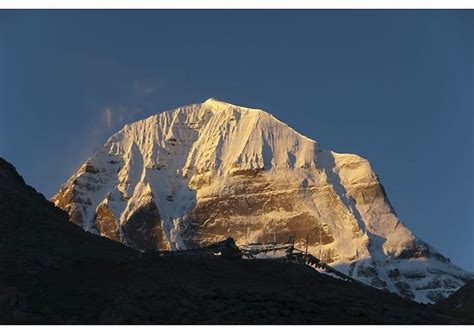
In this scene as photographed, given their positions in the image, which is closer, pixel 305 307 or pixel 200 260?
pixel 305 307

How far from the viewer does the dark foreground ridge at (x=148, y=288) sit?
66188mm

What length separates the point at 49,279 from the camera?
74.8 m

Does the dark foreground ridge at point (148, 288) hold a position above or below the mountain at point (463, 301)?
below

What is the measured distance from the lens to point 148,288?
71812 millimetres

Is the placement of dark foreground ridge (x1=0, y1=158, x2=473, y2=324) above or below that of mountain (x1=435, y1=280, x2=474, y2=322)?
below

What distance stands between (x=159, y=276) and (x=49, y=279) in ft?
24.1

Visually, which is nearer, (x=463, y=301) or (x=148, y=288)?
(x=148, y=288)

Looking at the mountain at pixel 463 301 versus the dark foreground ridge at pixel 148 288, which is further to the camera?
the mountain at pixel 463 301

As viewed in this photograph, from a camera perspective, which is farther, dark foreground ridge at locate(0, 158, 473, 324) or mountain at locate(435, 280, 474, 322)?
mountain at locate(435, 280, 474, 322)

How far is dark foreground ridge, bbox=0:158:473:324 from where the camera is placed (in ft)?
217

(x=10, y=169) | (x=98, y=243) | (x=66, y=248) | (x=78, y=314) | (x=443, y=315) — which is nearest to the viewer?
(x=78, y=314)

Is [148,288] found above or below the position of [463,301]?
below

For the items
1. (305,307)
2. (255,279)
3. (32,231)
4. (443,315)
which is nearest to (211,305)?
(305,307)

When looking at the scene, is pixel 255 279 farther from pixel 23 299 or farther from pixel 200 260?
pixel 23 299
